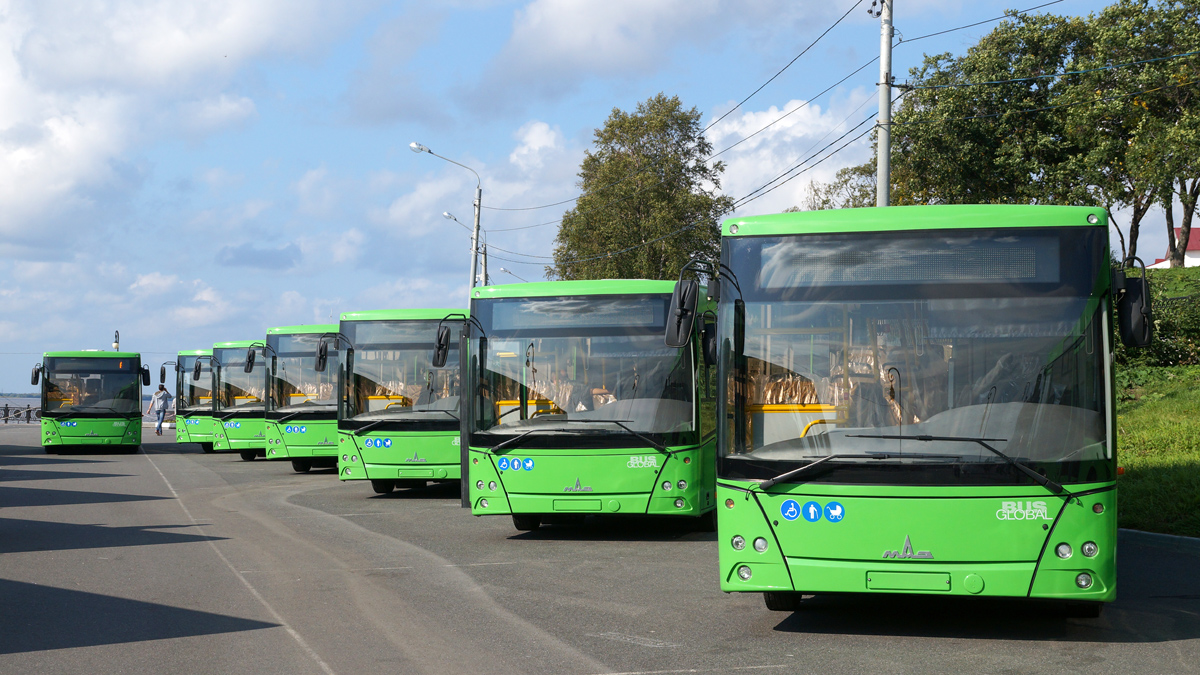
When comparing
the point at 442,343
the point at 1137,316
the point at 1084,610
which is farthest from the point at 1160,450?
the point at 1137,316

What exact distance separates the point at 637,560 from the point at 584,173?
42.0 m

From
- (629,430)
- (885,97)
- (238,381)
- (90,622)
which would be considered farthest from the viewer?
(238,381)

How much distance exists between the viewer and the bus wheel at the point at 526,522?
13.8 m

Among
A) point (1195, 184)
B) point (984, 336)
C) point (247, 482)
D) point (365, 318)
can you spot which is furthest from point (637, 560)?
point (1195, 184)

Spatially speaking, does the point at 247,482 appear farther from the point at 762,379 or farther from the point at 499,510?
the point at 762,379

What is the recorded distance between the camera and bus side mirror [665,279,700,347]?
8.70 m

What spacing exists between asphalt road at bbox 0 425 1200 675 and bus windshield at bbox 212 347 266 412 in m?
16.3

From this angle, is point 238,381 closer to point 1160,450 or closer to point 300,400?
point 300,400

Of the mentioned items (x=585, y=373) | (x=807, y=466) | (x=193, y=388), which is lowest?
(x=193, y=388)

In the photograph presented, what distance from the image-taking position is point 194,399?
36.6m

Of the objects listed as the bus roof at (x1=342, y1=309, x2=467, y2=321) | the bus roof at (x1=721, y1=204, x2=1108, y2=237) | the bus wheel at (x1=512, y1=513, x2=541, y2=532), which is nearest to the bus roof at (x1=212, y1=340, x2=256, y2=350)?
the bus roof at (x1=342, y1=309, x2=467, y2=321)

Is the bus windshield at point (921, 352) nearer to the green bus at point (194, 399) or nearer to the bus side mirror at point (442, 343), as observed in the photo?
the bus side mirror at point (442, 343)

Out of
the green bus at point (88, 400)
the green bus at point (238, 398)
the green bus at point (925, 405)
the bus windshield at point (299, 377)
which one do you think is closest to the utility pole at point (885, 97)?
the bus windshield at point (299, 377)

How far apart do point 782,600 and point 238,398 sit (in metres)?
25.5
